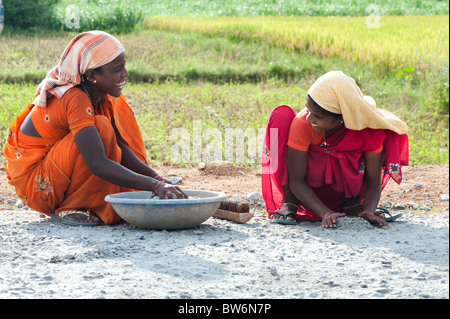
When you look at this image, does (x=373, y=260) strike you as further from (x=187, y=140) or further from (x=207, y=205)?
(x=187, y=140)

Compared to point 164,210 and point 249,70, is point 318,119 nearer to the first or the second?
point 164,210

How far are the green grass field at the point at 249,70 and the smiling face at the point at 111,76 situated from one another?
115 inches

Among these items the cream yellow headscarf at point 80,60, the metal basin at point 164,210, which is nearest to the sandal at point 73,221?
the metal basin at point 164,210

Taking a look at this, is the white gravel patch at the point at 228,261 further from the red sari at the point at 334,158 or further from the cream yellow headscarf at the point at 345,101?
the cream yellow headscarf at the point at 345,101

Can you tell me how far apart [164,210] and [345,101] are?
128 centimetres

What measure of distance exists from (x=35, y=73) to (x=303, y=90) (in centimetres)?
447

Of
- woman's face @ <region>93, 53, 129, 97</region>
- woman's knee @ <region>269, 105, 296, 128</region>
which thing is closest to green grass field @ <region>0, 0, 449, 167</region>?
woman's knee @ <region>269, 105, 296, 128</region>

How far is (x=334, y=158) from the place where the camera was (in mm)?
4273

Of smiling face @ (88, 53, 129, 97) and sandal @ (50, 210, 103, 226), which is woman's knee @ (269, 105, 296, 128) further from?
sandal @ (50, 210, 103, 226)

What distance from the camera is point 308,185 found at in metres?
4.32

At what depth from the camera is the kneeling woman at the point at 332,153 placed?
3.92m

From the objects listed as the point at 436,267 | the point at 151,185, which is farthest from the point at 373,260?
the point at 151,185

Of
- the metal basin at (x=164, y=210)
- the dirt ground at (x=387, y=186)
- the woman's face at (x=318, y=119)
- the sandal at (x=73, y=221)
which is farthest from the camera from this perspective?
the dirt ground at (x=387, y=186)

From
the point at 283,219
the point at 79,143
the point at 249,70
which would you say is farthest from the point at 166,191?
the point at 249,70
